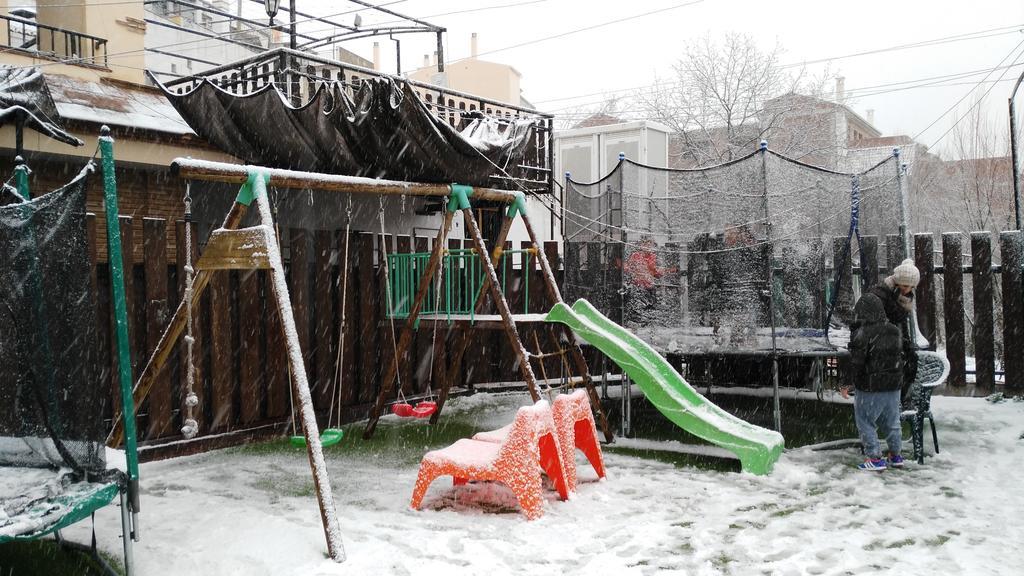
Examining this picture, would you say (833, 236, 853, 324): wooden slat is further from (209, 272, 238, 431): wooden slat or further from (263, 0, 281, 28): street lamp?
(263, 0, 281, 28): street lamp

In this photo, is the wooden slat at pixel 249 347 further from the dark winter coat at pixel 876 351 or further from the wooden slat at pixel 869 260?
the wooden slat at pixel 869 260

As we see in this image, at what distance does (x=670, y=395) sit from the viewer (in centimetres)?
649

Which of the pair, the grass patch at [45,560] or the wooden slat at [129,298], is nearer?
the grass patch at [45,560]

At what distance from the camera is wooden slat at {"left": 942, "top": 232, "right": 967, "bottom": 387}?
8.95m

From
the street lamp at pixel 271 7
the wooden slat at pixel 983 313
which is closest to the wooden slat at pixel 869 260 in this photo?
the wooden slat at pixel 983 313

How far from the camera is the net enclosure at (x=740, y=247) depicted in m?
6.97

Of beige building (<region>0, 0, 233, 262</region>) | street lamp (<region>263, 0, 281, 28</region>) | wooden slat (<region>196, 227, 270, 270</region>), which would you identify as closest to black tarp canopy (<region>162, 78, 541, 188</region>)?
wooden slat (<region>196, 227, 270, 270</region>)

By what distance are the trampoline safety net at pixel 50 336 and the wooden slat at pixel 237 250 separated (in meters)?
1.01

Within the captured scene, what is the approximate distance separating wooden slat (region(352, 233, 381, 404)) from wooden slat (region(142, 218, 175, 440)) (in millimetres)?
2258

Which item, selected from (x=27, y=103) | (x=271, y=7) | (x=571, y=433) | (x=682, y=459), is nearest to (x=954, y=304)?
(x=682, y=459)

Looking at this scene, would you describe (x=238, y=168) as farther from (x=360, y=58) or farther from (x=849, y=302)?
(x=360, y=58)

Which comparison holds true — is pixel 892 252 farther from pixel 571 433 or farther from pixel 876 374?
pixel 571 433

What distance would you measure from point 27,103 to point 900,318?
8418mm

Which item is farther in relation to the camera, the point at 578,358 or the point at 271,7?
the point at 271,7
